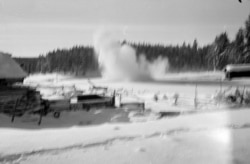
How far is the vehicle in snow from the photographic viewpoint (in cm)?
4858

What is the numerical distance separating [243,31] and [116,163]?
2259 inches

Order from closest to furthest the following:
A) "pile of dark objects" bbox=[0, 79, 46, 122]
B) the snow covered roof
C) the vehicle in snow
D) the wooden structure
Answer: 1. "pile of dark objects" bbox=[0, 79, 46, 122]
2. the wooden structure
3. the snow covered roof
4. the vehicle in snow

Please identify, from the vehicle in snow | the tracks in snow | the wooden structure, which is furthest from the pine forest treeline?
the tracks in snow

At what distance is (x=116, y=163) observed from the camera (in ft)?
16.0

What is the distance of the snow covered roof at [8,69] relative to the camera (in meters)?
19.1

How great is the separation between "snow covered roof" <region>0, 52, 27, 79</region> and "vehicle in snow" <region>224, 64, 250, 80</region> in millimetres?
41631

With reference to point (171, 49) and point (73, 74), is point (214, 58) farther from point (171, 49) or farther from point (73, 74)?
point (73, 74)

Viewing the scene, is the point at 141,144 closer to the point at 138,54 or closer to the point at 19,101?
the point at 19,101

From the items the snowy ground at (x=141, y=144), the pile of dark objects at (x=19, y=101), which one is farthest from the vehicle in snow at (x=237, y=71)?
the snowy ground at (x=141, y=144)

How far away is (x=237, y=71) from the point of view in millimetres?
49406

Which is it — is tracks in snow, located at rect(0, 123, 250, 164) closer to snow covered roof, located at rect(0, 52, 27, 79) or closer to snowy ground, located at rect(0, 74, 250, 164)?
snowy ground, located at rect(0, 74, 250, 164)

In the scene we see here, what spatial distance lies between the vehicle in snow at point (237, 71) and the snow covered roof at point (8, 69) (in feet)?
137

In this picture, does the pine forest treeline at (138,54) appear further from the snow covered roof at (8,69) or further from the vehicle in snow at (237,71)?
the snow covered roof at (8,69)

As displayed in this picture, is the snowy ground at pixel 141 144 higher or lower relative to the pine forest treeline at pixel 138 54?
lower
